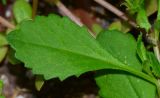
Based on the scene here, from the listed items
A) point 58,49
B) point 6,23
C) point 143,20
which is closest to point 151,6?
point 143,20

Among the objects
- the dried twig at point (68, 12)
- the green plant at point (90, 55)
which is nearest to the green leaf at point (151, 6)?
the green plant at point (90, 55)


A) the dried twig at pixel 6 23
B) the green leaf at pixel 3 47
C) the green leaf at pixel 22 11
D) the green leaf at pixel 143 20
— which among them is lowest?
the green leaf at pixel 3 47

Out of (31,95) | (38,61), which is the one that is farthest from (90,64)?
(31,95)

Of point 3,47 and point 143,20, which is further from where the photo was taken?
point 3,47

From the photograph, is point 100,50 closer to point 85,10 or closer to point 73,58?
point 73,58

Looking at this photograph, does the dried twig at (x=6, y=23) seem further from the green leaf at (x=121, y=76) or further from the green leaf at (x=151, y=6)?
the green leaf at (x=151, y=6)

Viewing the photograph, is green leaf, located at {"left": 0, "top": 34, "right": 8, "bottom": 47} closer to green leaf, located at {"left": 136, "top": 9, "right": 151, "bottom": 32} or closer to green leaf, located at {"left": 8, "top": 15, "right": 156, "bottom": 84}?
green leaf, located at {"left": 8, "top": 15, "right": 156, "bottom": 84}

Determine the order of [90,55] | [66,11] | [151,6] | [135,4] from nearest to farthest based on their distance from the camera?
1. [135,4]
2. [90,55]
3. [151,6]
4. [66,11]

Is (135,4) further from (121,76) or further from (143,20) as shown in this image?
(121,76)
